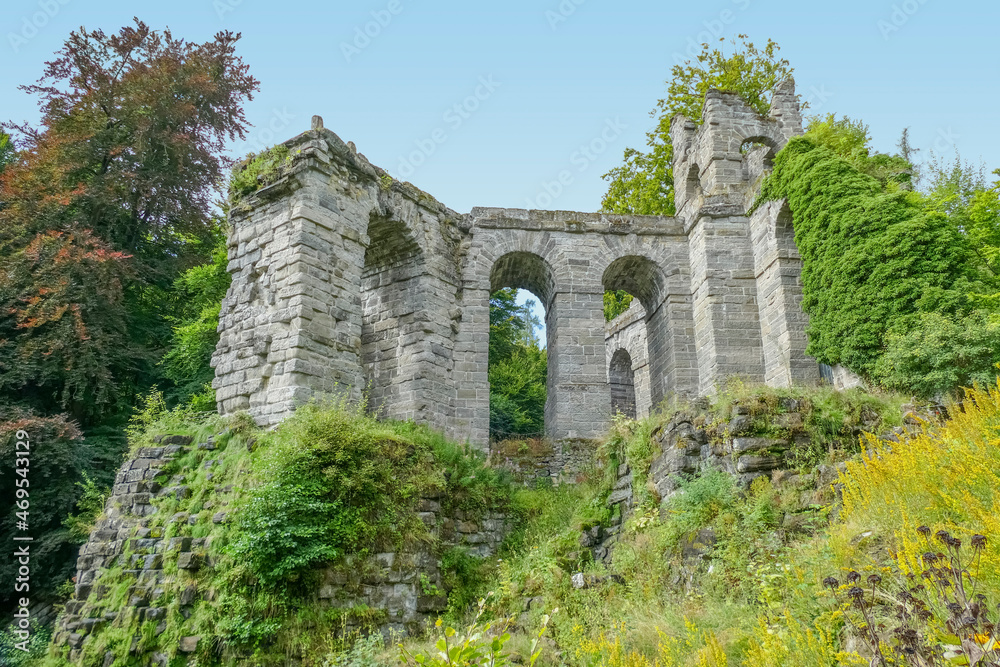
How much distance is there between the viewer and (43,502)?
491 inches

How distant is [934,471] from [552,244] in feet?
32.8

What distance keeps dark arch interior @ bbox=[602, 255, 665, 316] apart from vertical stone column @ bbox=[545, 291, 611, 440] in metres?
1.14

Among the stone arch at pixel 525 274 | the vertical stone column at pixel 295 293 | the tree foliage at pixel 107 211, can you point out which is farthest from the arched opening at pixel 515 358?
the tree foliage at pixel 107 211

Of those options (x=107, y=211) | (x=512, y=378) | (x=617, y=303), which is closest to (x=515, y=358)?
(x=512, y=378)

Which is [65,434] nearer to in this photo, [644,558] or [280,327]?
[280,327]

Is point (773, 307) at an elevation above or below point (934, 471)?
above

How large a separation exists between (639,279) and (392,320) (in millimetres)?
5653

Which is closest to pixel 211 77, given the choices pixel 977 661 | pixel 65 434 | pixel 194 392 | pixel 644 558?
pixel 194 392

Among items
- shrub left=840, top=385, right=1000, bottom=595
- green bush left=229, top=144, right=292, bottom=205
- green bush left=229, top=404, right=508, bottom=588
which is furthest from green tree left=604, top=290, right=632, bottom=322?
shrub left=840, top=385, right=1000, bottom=595

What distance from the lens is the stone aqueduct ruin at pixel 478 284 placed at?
10.7 metres

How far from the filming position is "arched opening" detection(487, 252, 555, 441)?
15.0 meters

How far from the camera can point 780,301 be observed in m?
12.8

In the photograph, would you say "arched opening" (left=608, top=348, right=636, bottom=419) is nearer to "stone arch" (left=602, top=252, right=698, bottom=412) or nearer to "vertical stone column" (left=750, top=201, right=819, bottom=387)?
"stone arch" (left=602, top=252, right=698, bottom=412)

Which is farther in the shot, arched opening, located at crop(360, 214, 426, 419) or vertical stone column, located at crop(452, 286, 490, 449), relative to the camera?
vertical stone column, located at crop(452, 286, 490, 449)
